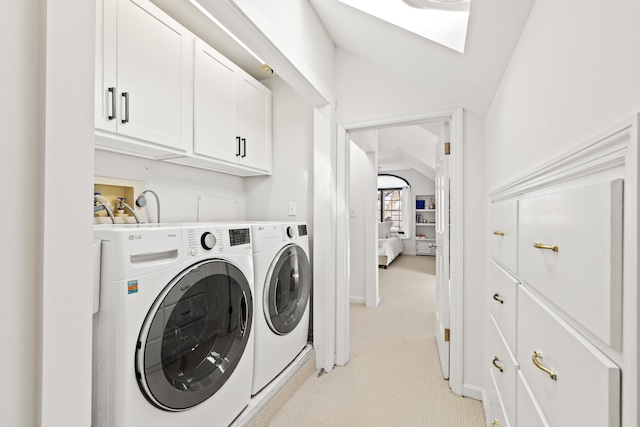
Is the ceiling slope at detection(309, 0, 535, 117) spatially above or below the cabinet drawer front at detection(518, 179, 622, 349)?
above

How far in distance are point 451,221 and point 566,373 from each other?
142 cm

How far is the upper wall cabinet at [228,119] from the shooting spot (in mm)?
1723

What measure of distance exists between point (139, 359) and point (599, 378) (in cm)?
123

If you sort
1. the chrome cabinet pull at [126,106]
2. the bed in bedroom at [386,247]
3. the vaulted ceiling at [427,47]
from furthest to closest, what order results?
the bed in bedroom at [386,247] → the chrome cabinet pull at [126,106] → the vaulted ceiling at [427,47]

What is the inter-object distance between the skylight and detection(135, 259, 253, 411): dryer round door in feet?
4.80

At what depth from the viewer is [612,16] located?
0.49 metres

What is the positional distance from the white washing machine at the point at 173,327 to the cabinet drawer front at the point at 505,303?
3.88ft

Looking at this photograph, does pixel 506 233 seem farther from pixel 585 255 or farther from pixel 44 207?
pixel 44 207

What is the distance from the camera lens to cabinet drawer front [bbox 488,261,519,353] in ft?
3.44

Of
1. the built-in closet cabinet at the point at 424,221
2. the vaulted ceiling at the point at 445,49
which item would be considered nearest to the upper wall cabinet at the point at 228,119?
the vaulted ceiling at the point at 445,49

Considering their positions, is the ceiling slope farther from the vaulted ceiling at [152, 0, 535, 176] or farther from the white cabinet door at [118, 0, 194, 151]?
the white cabinet door at [118, 0, 194, 151]

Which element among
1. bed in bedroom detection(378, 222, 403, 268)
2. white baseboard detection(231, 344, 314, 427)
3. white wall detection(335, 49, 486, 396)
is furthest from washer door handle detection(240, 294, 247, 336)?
bed in bedroom detection(378, 222, 403, 268)

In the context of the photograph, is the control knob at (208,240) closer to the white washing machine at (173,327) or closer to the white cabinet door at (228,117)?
the white washing machine at (173,327)

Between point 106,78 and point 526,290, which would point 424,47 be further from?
point 106,78
